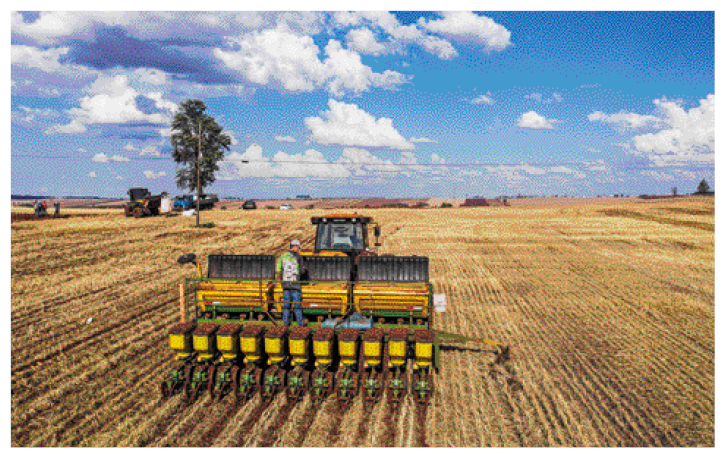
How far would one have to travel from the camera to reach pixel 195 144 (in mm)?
55750

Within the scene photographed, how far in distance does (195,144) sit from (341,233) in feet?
165

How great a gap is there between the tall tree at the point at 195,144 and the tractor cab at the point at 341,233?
156 feet

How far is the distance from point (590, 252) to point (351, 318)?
22.5m

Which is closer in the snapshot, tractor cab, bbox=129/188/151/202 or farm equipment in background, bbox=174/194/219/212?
tractor cab, bbox=129/188/151/202

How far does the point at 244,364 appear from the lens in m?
8.10

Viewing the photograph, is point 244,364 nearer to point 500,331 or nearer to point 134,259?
point 500,331

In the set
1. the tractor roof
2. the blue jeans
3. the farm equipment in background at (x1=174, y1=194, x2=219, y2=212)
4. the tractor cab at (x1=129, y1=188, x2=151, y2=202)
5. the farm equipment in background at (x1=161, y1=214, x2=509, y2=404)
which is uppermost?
the tractor cab at (x1=129, y1=188, x2=151, y2=202)

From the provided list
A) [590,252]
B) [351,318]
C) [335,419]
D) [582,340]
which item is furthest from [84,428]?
[590,252]

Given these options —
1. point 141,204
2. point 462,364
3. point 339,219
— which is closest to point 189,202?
point 141,204

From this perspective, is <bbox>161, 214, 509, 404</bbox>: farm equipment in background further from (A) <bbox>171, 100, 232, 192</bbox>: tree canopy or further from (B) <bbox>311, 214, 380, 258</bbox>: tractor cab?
(A) <bbox>171, 100, 232, 192</bbox>: tree canopy

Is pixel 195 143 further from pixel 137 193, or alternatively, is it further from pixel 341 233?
pixel 341 233

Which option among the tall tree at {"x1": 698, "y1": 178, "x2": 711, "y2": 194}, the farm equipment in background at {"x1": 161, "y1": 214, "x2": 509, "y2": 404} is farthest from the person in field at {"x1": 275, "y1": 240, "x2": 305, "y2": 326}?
the tall tree at {"x1": 698, "y1": 178, "x2": 711, "y2": 194}

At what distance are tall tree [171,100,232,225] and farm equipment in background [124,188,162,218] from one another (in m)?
10.0

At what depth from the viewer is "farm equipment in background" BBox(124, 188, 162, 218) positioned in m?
42.8
